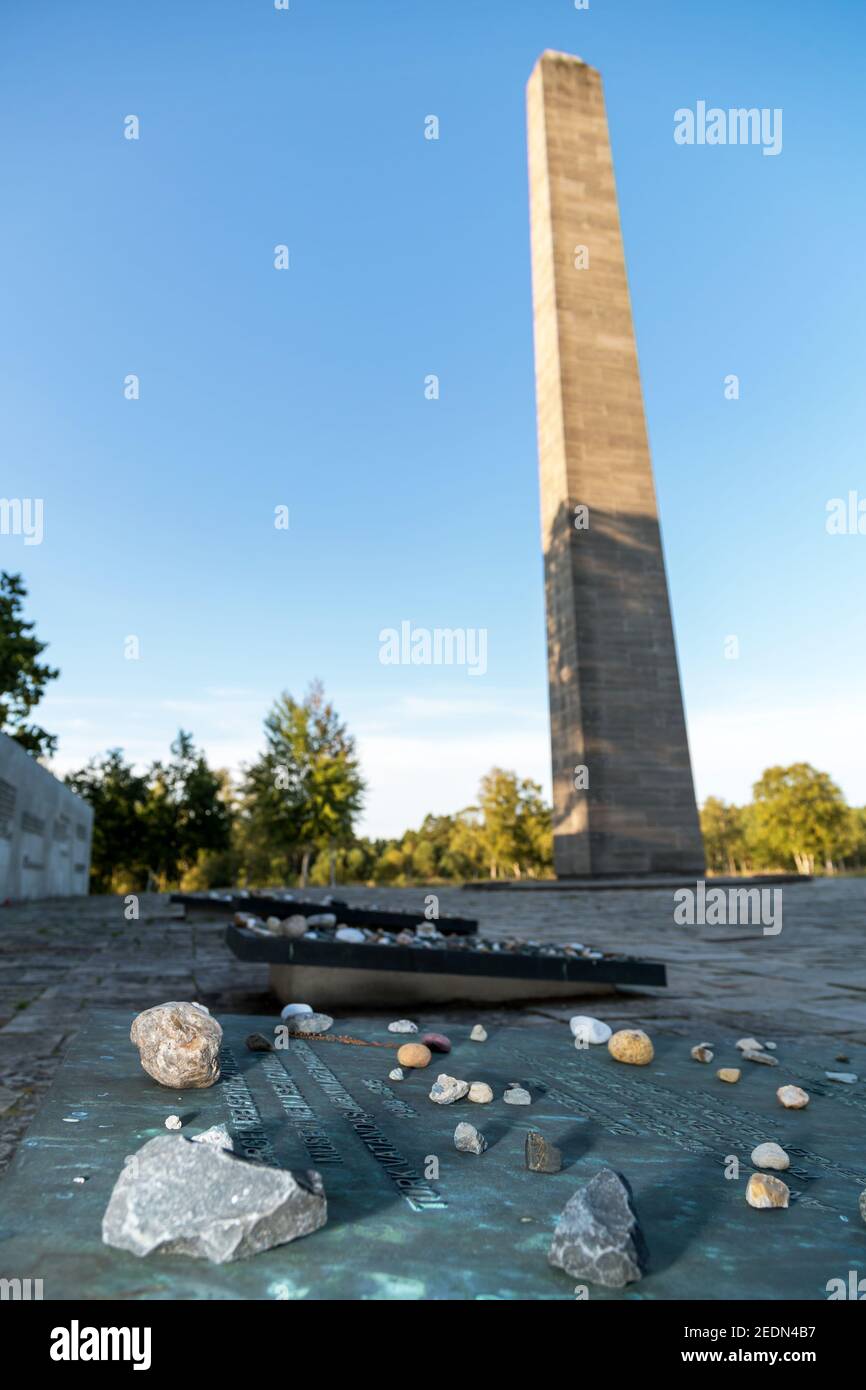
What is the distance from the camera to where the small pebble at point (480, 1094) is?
2.08 metres

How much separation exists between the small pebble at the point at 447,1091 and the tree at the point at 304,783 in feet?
99.1

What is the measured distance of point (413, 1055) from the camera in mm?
2434

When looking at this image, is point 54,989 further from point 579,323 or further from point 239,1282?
point 579,323

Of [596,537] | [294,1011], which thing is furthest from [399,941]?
[596,537]

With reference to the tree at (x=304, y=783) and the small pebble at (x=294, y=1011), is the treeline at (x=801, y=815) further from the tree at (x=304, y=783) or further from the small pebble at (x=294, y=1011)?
the small pebble at (x=294, y=1011)

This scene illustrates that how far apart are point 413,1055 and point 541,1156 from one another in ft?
3.09

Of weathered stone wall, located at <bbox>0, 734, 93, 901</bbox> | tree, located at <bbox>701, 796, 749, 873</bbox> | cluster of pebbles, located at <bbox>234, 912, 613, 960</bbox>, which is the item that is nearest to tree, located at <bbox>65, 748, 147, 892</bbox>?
weathered stone wall, located at <bbox>0, 734, 93, 901</bbox>

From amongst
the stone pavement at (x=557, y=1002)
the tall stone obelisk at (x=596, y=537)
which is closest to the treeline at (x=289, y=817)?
the tall stone obelisk at (x=596, y=537)

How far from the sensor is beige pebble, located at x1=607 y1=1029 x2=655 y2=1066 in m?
2.70

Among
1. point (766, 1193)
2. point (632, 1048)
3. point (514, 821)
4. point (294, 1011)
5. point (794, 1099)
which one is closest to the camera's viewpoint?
point (766, 1193)

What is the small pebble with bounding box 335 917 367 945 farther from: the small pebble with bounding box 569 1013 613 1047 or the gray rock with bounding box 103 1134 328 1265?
the gray rock with bounding box 103 1134 328 1265

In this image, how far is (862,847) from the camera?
7619 centimetres

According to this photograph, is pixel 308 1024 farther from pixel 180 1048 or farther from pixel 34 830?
pixel 34 830
